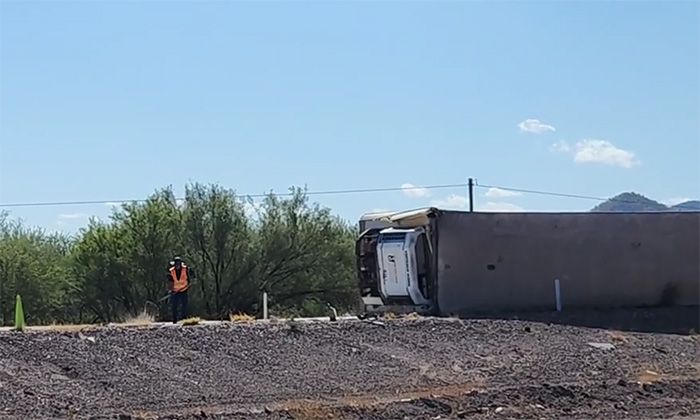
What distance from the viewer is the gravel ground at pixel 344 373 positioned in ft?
44.4

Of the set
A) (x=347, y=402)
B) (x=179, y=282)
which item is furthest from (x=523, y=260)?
(x=347, y=402)

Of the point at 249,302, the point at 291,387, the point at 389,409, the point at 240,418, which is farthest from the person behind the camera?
the point at 249,302

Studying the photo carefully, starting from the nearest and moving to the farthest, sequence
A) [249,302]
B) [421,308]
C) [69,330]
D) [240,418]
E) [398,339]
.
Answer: [240,418] < [69,330] < [398,339] < [421,308] < [249,302]

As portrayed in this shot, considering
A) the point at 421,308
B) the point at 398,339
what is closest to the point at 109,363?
the point at 398,339

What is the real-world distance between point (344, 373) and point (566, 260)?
834 cm

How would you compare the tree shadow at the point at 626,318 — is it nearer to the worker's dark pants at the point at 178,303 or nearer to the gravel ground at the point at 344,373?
the gravel ground at the point at 344,373

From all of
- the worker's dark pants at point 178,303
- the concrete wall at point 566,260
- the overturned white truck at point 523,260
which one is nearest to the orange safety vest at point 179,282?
the worker's dark pants at point 178,303

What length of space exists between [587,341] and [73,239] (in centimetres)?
3031

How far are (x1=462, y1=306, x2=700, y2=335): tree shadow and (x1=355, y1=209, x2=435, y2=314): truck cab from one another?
1.12 meters

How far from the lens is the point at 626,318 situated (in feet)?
70.0

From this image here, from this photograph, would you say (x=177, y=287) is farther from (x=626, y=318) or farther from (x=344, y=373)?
(x=626, y=318)

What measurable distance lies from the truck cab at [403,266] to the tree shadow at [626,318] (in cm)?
112

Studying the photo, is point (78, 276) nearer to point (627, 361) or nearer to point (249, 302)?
point (249, 302)

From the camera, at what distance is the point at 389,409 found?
45.1ft
